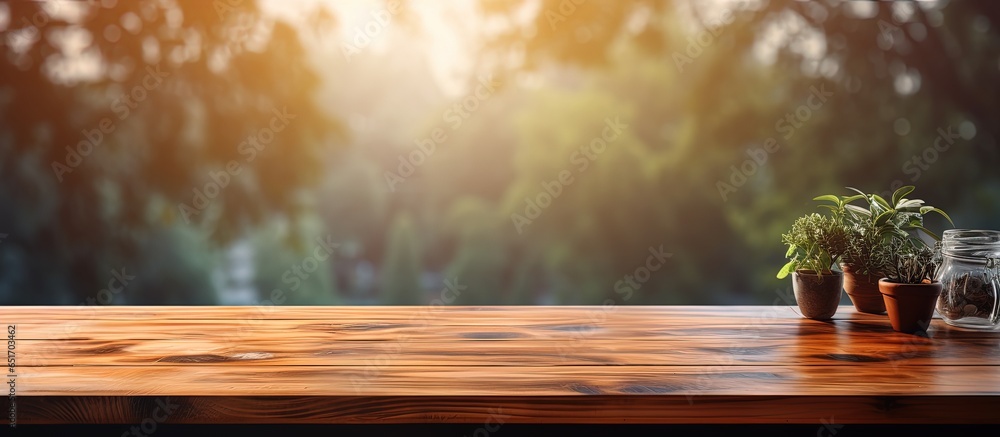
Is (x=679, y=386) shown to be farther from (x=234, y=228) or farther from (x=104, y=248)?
(x=104, y=248)

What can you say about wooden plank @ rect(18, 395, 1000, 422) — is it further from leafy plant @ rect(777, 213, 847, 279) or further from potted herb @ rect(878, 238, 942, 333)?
leafy plant @ rect(777, 213, 847, 279)

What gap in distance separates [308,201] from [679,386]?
13.8 feet

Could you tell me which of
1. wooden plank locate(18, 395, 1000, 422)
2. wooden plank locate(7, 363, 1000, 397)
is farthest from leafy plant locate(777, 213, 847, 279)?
wooden plank locate(18, 395, 1000, 422)

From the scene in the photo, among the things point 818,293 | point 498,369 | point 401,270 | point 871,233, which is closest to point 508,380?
point 498,369

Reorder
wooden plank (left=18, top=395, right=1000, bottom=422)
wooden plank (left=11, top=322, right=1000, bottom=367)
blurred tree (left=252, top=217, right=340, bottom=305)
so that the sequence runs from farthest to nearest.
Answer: blurred tree (left=252, top=217, right=340, bottom=305) → wooden plank (left=11, top=322, right=1000, bottom=367) → wooden plank (left=18, top=395, right=1000, bottom=422)

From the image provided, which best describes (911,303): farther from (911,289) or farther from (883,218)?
(883,218)

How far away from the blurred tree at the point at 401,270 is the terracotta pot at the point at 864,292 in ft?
21.5

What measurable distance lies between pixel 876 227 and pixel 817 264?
0.14 m

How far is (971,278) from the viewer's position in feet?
4.11

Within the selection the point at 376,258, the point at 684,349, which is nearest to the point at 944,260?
the point at 684,349

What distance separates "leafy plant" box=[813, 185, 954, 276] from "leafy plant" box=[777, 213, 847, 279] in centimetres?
2

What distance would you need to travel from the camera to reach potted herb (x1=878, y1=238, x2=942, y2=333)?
47.3 inches

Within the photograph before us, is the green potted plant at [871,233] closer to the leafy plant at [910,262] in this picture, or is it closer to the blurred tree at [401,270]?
the leafy plant at [910,262]

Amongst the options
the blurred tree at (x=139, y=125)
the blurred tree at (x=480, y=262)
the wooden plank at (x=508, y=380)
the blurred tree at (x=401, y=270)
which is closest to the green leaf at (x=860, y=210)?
the wooden plank at (x=508, y=380)
